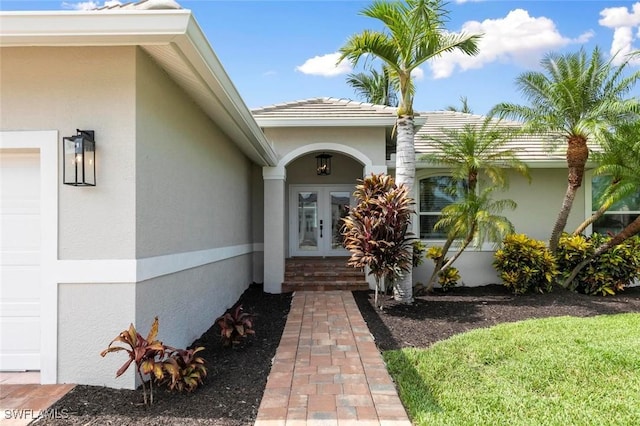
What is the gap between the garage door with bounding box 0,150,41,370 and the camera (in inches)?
169

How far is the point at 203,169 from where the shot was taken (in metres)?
6.44

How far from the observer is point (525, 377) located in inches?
180

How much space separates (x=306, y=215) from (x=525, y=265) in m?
6.79

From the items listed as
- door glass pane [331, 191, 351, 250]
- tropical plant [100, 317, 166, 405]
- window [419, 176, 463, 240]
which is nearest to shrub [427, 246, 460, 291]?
window [419, 176, 463, 240]

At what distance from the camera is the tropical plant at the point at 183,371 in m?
3.93

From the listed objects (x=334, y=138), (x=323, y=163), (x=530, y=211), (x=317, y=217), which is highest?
(x=334, y=138)

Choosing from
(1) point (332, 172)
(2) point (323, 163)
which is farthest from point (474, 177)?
(1) point (332, 172)

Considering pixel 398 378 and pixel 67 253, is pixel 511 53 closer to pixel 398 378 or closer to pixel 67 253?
pixel 398 378

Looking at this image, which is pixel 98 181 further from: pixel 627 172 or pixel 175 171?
pixel 627 172

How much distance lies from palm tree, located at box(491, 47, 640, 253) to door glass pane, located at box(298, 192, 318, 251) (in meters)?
6.43

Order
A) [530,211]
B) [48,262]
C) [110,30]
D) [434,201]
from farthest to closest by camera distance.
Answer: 1. [434,201]
2. [530,211]
3. [48,262]
4. [110,30]

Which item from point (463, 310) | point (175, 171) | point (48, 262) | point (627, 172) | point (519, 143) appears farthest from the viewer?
point (519, 143)

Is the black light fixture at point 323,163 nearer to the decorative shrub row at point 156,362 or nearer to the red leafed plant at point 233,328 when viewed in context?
the red leafed plant at point 233,328

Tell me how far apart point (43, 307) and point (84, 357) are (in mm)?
665
